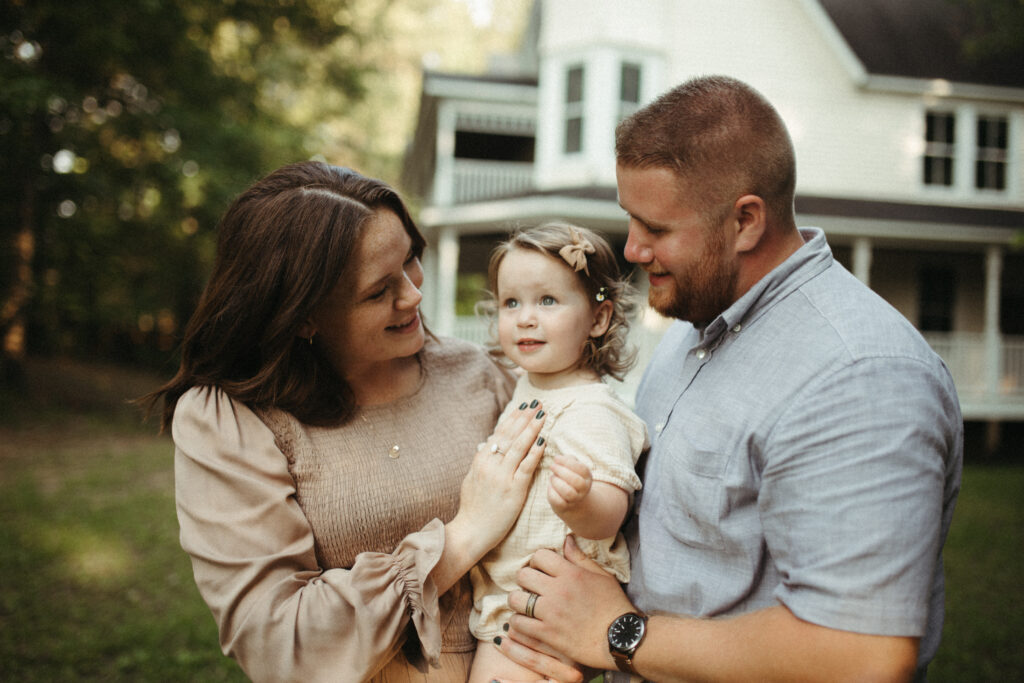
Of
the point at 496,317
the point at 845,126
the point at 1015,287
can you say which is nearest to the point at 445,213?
the point at 845,126

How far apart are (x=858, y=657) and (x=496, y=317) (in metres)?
1.83

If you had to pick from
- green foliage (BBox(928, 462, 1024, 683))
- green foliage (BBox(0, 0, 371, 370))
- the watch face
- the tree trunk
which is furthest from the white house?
the watch face

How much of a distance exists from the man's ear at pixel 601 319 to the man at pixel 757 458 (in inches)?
13.8

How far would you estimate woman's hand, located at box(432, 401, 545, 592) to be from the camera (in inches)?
90.7

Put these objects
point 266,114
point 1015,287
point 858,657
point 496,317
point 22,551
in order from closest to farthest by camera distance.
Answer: point 858,657
point 496,317
point 22,551
point 1015,287
point 266,114

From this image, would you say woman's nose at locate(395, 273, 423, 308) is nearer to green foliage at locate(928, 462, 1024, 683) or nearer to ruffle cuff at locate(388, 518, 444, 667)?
ruffle cuff at locate(388, 518, 444, 667)

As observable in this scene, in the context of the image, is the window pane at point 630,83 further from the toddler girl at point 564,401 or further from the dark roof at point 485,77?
the toddler girl at point 564,401

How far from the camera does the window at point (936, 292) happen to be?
52.7 ft

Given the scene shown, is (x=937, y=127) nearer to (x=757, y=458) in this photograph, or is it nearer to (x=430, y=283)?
(x=430, y=283)

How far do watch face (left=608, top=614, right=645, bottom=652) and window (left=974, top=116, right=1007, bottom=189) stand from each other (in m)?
16.9

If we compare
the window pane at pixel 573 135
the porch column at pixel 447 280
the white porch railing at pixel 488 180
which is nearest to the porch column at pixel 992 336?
the window pane at pixel 573 135

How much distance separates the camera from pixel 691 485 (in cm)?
205

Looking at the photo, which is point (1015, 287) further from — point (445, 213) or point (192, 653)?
point (192, 653)

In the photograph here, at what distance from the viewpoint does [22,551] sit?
23.6 ft
